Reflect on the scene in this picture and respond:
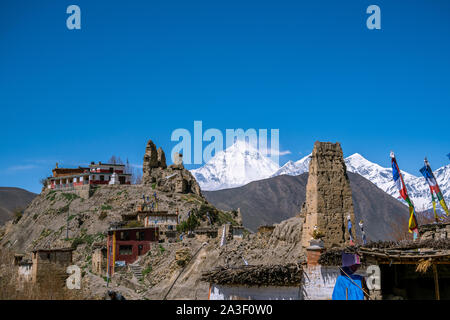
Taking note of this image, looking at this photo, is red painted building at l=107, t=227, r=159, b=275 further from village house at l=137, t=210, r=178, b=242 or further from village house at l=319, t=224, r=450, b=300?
village house at l=319, t=224, r=450, b=300

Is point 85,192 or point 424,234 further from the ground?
point 85,192

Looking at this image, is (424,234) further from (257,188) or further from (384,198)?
(257,188)

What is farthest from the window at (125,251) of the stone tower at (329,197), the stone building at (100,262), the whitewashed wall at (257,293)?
the whitewashed wall at (257,293)

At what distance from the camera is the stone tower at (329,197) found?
95.2 ft

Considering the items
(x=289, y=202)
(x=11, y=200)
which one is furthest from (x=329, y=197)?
(x=11, y=200)

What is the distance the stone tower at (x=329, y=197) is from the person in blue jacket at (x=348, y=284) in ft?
37.7

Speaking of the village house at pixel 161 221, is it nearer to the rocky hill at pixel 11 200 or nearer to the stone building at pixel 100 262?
the stone building at pixel 100 262

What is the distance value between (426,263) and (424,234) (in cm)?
1317

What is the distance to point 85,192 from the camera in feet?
319

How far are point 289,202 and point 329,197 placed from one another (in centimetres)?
11491

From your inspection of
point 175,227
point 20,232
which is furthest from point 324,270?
point 20,232

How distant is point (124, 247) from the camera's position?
5316cm
